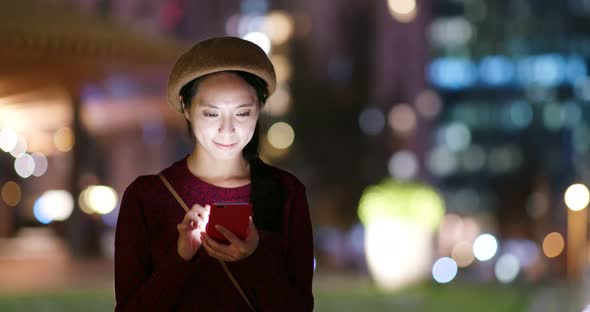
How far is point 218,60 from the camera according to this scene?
9.09ft

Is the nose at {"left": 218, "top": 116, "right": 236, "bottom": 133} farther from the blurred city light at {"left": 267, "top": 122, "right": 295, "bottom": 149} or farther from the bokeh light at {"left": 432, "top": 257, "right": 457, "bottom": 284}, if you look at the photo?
the blurred city light at {"left": 267, "top": 122, "right": 295, "bottom": 149}

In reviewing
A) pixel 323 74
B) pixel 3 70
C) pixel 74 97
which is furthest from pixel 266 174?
pixel 323 74

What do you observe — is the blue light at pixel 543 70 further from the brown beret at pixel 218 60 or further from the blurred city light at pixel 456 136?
the brown beret at pixel 218 60

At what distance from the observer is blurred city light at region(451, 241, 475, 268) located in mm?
43594

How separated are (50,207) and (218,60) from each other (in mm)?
29938

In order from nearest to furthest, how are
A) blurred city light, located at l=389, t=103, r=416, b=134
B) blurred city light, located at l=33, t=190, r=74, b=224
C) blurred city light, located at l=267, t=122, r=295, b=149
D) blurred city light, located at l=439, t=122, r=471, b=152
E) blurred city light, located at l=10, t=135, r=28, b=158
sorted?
blurred city light, located at l=10, t=135, r=28, b=158, blurred city light, located at l=33, t=190, r=74, b=224, blurred city light, located at l=267, t=122, r=295, b=149, blurred city light, located at l=389, t=103, r=416, b=134, blurred city light, located at l=439, t=122, r=471, b=152

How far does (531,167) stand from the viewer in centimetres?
10056

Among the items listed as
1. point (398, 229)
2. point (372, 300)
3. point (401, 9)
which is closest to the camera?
point (372, 300)

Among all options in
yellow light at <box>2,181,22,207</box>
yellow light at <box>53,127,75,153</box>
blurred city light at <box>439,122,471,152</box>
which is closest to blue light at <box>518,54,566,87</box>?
blurred city light at <box>439,122,471,152</box>

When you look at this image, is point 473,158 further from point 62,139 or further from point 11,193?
point 62,139

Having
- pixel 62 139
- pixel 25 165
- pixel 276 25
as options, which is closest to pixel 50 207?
pixel 62 139

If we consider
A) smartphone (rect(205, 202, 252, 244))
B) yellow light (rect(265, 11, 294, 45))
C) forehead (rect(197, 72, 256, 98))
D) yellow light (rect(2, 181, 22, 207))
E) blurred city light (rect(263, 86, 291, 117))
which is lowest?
yellow light (rect(2, 181, 22, 207))

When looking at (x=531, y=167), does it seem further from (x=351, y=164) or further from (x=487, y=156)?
(x=351, y=164)

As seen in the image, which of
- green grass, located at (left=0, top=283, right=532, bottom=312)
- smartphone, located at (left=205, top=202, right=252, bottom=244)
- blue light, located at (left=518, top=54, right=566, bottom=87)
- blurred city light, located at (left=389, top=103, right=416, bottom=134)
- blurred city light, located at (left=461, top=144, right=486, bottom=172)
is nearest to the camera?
smartphone, located at (left=205, top=202, right=252, bottom=244)
